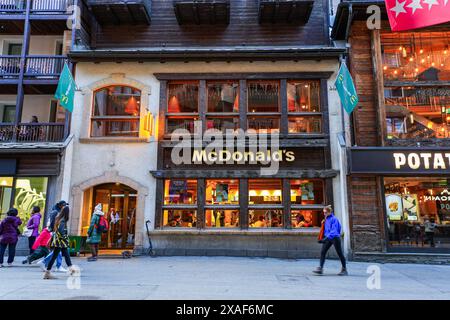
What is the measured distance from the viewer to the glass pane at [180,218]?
41.4ft

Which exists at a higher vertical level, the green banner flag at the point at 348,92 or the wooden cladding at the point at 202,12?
the wooden cladding at the point at 202,12

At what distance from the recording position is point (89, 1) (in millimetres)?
13609

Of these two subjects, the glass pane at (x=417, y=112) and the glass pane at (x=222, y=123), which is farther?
the glass pane at (x=222, y=123)

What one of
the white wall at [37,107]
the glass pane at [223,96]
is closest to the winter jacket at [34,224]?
the white wall at [37,107]

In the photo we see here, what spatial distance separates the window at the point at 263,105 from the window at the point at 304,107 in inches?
21.7

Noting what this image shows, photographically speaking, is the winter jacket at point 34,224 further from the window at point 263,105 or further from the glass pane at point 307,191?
the glass pane at point 307,191

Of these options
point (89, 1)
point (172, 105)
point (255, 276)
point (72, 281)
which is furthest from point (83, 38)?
point (255, 276)

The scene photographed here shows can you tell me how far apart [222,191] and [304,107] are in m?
4.98

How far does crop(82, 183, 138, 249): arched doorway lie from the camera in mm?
13517

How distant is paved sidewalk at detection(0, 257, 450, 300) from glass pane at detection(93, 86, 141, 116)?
6.19m

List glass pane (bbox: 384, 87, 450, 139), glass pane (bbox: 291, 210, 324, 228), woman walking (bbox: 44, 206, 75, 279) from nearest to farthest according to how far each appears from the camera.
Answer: woman walking (bbox: 44, 206, 75, 279) → glass pane (bbox: 384, 87, 450, 139) → glass pane (bbox: 291, 210, 324, 228)

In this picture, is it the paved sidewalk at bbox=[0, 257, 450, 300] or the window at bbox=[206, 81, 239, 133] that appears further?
the window at bbox=[206, 81, 239, 133]

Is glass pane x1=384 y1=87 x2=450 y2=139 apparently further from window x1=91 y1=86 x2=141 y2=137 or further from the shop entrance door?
the shop entrance door

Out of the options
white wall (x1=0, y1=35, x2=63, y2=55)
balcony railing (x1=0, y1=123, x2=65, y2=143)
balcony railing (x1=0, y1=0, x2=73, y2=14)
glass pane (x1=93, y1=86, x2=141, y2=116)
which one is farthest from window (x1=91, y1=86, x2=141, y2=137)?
balcony railing (x1=0, y1=0, x2=73, y2=14)
